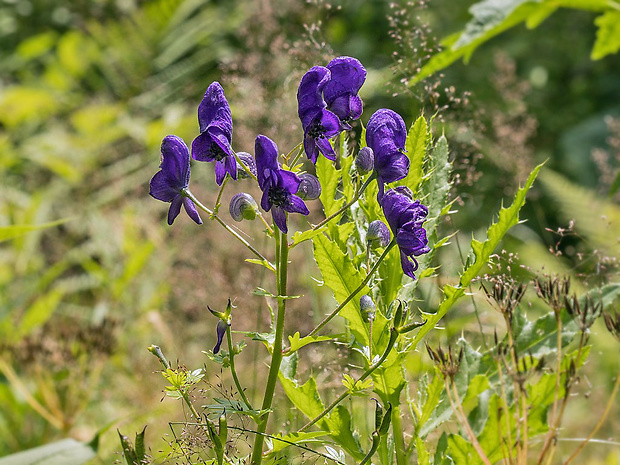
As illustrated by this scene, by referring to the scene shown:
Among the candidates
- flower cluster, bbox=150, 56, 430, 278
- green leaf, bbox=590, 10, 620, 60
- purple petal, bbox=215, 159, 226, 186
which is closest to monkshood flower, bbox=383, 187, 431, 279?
flower cluster, bbox=150, 56, 430, 278

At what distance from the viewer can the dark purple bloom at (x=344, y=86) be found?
2.73 feet

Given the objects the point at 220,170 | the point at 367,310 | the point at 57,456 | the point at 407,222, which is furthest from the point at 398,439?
the point at 57,456

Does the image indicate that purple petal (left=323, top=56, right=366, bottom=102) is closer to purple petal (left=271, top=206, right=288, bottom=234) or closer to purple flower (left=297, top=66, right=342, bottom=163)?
purple flower (left=297, top=66, right=342, bottom=163)

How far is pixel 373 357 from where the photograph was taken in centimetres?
88

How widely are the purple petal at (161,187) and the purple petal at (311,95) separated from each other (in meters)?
0.19

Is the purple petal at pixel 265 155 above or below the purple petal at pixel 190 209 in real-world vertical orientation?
above

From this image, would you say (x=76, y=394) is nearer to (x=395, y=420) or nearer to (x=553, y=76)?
(x=395, y=420)

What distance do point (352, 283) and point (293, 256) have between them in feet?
4.81

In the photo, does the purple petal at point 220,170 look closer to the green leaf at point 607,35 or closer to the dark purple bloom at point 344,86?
the dark purple bloom at point 344,86

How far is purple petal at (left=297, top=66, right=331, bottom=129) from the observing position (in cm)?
80

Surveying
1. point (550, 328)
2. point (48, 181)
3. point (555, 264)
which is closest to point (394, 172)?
point (550, 328)

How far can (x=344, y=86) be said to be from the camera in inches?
33.1

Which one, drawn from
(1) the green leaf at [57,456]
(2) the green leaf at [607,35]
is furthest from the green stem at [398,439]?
(2) the green leaf at [607,35]

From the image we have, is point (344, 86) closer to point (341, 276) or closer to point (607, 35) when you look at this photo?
point (341, 276)
